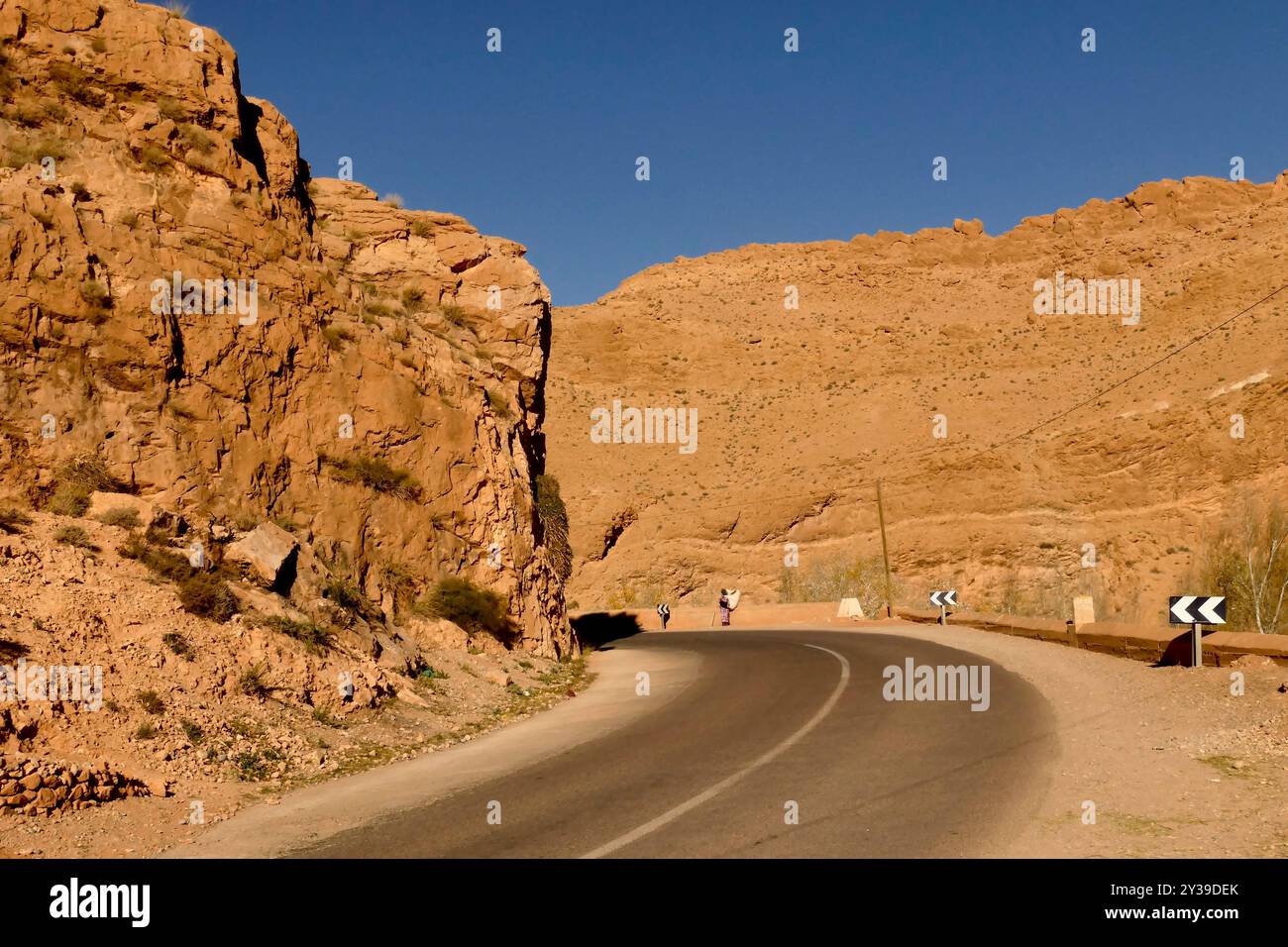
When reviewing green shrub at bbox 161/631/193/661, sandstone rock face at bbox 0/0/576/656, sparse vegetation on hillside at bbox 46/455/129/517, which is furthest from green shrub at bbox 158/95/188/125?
green shrub at bbox 161/631/193/661

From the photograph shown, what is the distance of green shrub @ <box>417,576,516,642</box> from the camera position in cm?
1636

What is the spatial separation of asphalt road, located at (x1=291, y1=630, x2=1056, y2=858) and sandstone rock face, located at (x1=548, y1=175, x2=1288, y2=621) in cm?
3597

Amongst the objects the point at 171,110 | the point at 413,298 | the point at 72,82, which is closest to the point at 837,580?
the point at 413,298

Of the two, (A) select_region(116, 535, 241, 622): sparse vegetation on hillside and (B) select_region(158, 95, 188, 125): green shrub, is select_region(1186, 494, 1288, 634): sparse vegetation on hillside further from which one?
(B) select_region(158, 95, 188, 125): green shrub

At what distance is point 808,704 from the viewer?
1261 centimetres

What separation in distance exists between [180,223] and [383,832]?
12453 millimetres

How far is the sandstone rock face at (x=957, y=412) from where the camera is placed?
45219mm
